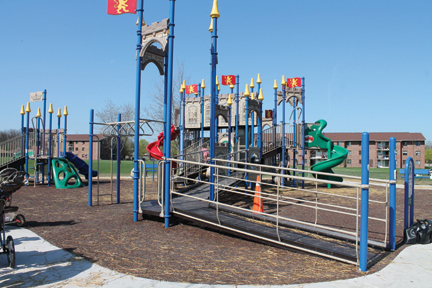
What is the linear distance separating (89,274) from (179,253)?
1.42 meters

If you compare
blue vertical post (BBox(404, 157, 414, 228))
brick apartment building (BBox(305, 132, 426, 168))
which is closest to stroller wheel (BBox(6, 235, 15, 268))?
blue vertical post (BBox(404, 157, 414, 228))

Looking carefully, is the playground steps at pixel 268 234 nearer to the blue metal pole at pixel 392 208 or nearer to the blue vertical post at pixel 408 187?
the blue metal pole at pixel 392 208

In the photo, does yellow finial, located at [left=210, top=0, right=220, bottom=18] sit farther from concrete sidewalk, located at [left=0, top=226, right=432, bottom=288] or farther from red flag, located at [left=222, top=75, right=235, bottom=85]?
red flag, located at [left=222, top=75, right=235, bottom=85]

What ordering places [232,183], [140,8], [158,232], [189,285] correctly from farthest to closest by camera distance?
1. [232,183]
2. [140,8]
3. [158,232]
4. [189,285]

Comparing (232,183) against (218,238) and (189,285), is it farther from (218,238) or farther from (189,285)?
(189,285)

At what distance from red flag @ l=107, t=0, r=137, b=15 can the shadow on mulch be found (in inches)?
191

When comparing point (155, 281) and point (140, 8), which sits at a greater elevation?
point (140, 8)

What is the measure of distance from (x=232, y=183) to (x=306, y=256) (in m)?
6.45

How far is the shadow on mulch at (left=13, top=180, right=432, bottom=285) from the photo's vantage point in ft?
14.0

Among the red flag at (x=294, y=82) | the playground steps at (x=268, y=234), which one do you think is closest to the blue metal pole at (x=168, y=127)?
the playground steps at (x=268, y=234)

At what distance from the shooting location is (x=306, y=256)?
512cm

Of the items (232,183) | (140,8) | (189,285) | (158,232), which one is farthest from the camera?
(232,183)

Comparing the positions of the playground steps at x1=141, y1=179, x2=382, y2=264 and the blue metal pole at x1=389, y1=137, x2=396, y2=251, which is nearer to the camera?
the playground steps at x1=141, y1=179, x2=382, y2=264

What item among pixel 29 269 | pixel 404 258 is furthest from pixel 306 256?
pixel 29 269
